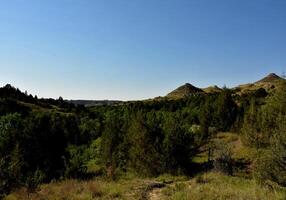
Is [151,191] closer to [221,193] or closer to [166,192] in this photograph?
[166,192]

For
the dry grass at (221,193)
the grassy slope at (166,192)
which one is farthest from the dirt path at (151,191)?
the dry grass at (221,193)

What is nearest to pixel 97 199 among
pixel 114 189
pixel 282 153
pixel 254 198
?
pixel 114 189

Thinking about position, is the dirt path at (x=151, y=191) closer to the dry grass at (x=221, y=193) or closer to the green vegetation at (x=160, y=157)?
the green vegetation at (x=160, y=157)

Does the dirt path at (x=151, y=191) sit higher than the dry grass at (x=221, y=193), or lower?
lower

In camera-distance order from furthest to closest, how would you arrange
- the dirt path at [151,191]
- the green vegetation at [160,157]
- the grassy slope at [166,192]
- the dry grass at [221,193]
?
the green vegetation at [160,157] → the dirt path at [151,191] → the grassy slope at [166,192] → the dry grass at [221,193]

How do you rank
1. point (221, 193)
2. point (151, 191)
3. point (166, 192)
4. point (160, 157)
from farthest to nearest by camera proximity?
1. point (160, 157)
2. point (151, 191)
3. point (166, 192)
4. point (221, 193)

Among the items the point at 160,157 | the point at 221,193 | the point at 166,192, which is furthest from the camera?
the point at 160,157

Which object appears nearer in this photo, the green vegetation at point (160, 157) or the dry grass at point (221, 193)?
the dry grass at point (221, 193)

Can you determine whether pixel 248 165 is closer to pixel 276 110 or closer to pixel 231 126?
pixel 276 110

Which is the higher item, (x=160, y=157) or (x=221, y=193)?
(x=221, y=193)

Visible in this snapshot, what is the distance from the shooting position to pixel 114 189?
15906 mm

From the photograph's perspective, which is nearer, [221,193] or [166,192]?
[221,193]

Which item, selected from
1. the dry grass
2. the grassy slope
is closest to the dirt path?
the grassy slope

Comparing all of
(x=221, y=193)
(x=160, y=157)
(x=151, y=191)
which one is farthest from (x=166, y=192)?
(x=160, y=157)
